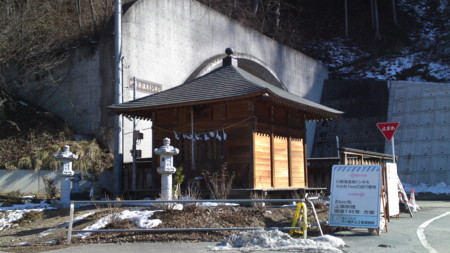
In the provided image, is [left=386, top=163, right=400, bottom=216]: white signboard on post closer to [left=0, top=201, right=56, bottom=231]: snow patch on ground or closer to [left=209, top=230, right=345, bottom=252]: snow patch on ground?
[left=209, top=230, right=345, bottom=252]: snow patch on ground

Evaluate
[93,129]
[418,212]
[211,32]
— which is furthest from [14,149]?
[418,212]

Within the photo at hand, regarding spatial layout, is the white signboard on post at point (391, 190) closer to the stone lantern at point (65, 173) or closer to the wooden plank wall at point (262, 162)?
the wooden plank wall at point (262, 162)

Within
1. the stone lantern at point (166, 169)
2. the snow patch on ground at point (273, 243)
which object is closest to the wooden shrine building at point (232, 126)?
the stone lantern at point (166, 169)

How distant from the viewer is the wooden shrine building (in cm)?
1412

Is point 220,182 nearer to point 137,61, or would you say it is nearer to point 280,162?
point 280,162

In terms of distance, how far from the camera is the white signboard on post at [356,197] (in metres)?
10.1

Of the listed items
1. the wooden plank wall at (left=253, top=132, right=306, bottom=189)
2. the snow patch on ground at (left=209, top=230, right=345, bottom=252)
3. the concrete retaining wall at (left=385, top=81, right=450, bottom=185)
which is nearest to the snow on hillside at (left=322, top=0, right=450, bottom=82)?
the concrete retaining wall at (left=385, top=81, right=450, bottom=185)

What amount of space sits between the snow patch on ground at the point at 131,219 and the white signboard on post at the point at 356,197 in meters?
4.14

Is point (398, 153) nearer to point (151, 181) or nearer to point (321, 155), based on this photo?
point (321, 155)

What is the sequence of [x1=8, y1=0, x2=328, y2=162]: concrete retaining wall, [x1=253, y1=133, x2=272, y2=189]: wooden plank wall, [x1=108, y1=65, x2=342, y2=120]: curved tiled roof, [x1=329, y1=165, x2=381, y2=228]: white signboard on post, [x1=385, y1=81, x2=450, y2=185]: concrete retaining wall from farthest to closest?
1. [x1=385, y1=81, x2=450, y2=185]: concrete retaining wall
2. [x1=8, y1=0, x2=328, y2=162]: concrete retaining wall
3. [x1=253, y1=133, x2=272, y2=189]: wooden plank wall
4. [x1=108, y1=65, x2=342, y2=120]: curved tiled roof
5. [x1=329, y1=165, x2=381, y2=228]: white signboard on post

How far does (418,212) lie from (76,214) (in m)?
11.0

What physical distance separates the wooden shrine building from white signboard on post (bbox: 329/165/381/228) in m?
3.63

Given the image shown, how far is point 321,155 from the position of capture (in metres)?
31.8

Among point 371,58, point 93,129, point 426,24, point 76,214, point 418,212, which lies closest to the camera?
point 76,214
